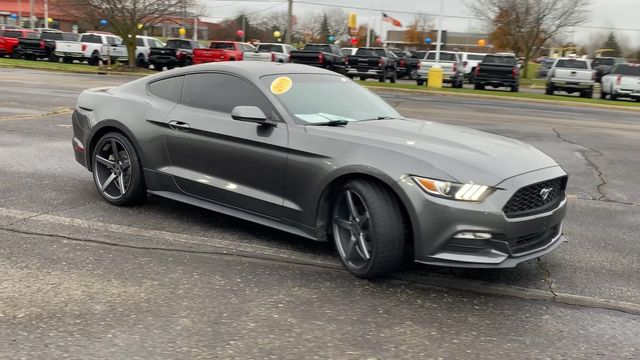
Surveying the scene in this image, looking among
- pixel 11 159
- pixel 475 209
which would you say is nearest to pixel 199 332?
pixel 475 209

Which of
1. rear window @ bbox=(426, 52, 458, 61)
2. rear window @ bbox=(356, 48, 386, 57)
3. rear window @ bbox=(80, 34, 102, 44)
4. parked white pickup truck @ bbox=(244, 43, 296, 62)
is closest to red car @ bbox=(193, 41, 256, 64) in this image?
parked white pickup truck @ bbox=(244, 43, 296, 62)

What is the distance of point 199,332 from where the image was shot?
135 inches

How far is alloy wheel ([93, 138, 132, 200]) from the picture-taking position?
5.78 metres

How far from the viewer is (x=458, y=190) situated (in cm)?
387

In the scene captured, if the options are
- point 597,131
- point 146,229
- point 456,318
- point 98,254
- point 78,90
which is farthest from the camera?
point 78,90

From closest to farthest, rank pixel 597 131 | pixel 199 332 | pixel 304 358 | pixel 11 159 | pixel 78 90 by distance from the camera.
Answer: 1. pixel 304 358
2. pixel 199 332
3. pixel 11 159
4. pixel 597 131
5. pixel 78 90

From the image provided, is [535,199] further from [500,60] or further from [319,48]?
[319,48]

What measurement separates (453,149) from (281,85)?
1.58 metres

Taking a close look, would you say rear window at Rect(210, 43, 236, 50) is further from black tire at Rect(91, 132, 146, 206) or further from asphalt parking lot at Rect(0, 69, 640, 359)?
black tire at Rect(91, 132, 146, 206)

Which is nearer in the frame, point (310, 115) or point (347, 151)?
point (347, 151)

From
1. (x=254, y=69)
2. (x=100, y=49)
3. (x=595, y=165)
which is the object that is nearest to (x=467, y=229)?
(x=254, y=69)

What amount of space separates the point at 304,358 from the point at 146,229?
8.33ft

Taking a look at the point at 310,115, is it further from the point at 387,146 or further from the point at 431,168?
the point at 431,168

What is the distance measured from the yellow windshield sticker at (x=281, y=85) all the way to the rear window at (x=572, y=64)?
90.8 feet
